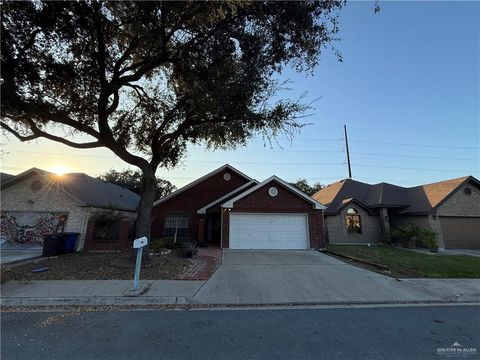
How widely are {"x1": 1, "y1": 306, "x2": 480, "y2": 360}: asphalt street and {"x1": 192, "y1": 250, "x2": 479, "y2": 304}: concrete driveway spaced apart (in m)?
0.74

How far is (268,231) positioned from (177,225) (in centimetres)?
783

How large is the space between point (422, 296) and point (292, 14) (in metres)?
9.24

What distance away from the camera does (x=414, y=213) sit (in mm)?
19891

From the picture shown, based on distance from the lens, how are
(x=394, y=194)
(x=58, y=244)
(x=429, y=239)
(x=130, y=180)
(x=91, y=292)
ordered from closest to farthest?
(x=91, y=292) < (x=58, y=244) < (x=429, y=239) < (x=394, y=194) < (x=130, y=180)

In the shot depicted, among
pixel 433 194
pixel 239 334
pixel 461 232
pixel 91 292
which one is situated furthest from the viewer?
pixel 433 194

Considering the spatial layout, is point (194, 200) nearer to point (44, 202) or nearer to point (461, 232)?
point (44, 202)

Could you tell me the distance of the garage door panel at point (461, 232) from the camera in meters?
18.7

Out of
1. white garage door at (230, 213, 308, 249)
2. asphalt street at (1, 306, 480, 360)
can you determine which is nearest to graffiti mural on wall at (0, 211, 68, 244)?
white garage door at (230, 213, 308, 249)

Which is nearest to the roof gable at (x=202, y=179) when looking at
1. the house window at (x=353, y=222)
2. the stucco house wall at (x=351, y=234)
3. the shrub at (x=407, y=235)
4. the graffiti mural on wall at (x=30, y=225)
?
the graffiti mural on wall at (x=30, y=225)

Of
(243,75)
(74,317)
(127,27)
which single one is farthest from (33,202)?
(243,75)

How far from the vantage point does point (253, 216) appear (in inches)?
631

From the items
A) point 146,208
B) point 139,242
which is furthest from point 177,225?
point 139,242

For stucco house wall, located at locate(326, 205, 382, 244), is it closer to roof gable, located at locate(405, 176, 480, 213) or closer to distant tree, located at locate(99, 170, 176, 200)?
roof gable, located at locate(405, 176, 480, 213)

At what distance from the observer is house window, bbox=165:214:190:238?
65.2 ft
